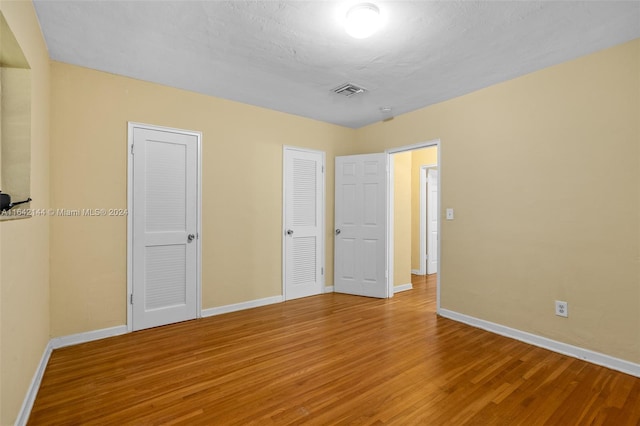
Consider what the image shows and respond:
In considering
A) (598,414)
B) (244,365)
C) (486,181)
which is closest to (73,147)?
(244,365)

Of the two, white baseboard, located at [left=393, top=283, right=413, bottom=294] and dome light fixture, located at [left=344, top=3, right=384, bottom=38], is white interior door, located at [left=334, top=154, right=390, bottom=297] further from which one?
dome light fixture, located at [left=344, top=3, right=384, bottom=38]

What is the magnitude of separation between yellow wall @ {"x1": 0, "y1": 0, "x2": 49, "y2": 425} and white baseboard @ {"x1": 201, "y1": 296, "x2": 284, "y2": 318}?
4.61 feet

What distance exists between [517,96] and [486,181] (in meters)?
0.86

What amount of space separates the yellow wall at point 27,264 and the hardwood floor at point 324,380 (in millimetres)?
344

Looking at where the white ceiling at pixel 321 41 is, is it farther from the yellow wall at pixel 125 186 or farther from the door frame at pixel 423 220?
the door frame at pixel 423 220

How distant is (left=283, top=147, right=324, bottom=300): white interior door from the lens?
4207 mm

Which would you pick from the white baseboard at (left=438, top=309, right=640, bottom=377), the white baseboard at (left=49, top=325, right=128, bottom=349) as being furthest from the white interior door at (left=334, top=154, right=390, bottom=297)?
the white baseboard at (left=49, top=325, right=128, bottom=349)

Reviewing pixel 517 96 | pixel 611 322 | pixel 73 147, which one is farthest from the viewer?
pixel 517 96

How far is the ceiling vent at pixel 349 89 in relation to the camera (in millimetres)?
3189

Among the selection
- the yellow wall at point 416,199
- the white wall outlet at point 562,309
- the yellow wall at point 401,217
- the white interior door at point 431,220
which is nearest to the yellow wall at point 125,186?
the yellow wall at point 401,217

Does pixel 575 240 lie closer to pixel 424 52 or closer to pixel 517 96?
pixel 517 96

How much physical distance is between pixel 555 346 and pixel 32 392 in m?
3.96

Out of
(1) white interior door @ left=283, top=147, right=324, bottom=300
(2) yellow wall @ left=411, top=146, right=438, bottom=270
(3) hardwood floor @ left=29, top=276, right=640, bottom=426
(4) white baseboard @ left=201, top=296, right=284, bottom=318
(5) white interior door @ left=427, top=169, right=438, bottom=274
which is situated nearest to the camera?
(3) hardwood floor @ left=29, top=276, right=640, bottom=426

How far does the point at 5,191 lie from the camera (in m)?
1.79
